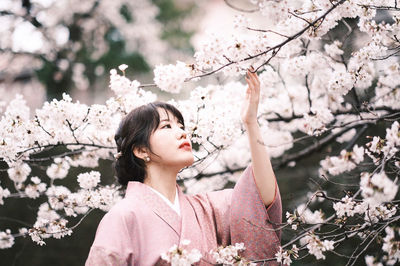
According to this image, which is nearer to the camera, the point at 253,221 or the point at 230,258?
the point at 230,258

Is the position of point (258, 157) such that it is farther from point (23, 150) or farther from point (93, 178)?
point (23, 150)

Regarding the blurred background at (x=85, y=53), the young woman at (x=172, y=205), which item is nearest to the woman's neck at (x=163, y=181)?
the young woman at (x=172, y=205)

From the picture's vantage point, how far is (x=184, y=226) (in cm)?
167

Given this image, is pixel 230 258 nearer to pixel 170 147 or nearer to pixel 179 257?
pixel 179 257

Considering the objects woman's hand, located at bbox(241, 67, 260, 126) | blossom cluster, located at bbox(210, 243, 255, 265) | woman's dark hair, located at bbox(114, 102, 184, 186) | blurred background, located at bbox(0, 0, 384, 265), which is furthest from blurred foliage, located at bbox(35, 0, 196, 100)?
blossom cluster, located at bbox(210, 243, 255, 265)

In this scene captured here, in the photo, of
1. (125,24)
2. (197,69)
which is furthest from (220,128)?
(125,24)

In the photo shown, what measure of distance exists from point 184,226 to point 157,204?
0.17 m

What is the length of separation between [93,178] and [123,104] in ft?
1.63

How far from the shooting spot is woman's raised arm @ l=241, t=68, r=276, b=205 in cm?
166

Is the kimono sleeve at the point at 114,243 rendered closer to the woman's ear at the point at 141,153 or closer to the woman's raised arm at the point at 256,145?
the woman's ear at the point at 141,153

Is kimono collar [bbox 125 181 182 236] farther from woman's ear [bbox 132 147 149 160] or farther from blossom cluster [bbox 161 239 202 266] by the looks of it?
blossom cluster [bbox 161 239 202 266]

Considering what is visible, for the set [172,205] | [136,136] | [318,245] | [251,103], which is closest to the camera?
[318,245]

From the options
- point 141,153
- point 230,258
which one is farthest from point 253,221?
point 141,153

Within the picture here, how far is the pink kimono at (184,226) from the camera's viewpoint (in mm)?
1548
